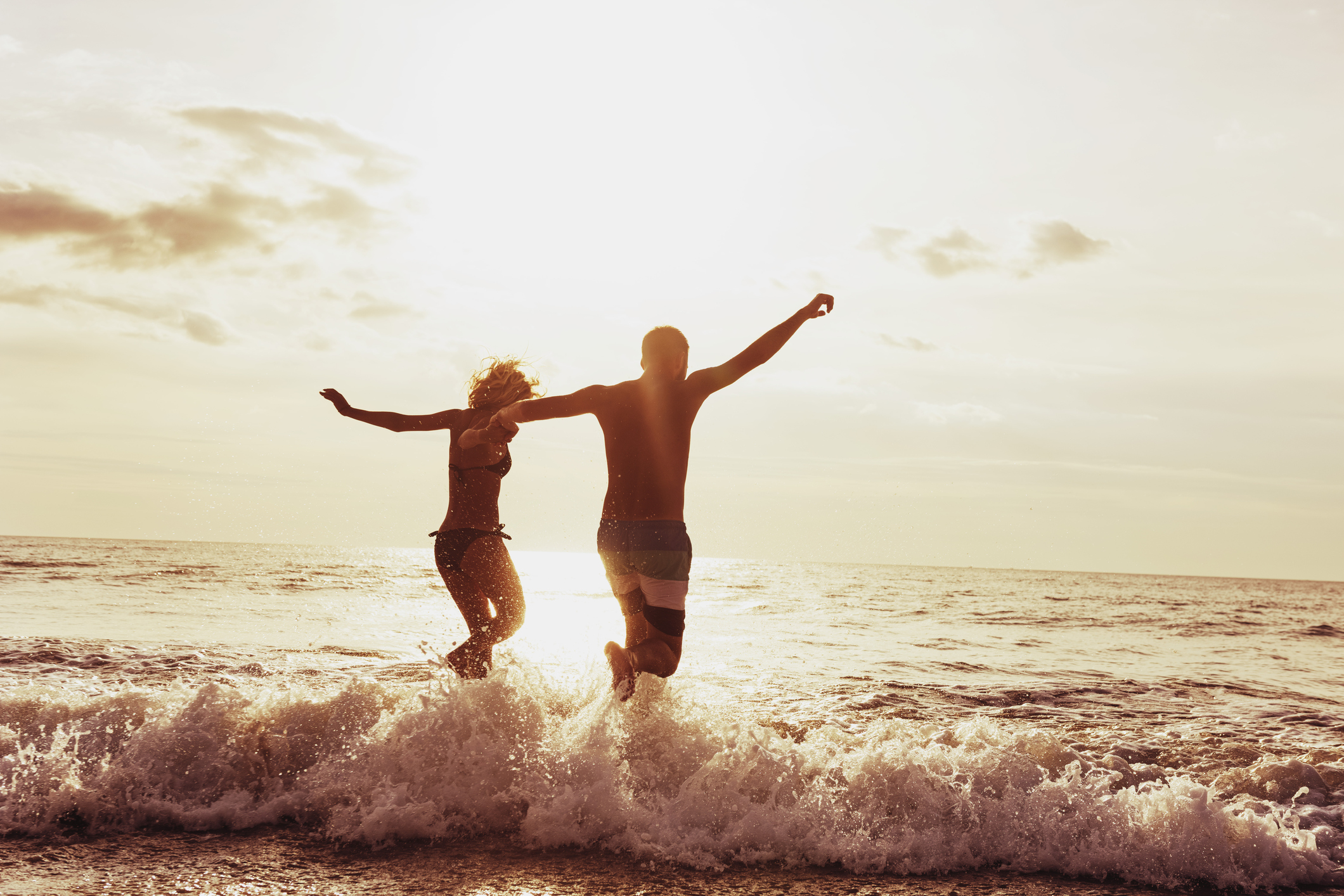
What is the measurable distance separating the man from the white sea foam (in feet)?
1.08

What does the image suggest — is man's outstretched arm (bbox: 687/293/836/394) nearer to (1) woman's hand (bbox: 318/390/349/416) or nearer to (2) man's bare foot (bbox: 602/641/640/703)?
(2) man's bare foot (bbox: 602/641/640/703)

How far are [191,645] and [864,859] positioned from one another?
815 centimetres

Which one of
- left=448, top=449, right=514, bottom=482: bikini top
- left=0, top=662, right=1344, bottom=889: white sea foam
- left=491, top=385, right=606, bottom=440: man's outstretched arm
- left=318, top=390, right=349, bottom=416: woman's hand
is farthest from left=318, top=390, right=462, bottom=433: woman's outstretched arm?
left=0, top=662, right=1344, bottom=889: white sea foam

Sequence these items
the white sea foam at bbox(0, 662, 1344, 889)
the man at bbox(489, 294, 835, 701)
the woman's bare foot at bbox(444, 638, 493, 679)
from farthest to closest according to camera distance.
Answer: the woman's bare foot at bbox(444, 638, 493, 679), the man at bbox(489, 294, 835, 701), the white sea foam at bbox(0, 662, 1344, 889)

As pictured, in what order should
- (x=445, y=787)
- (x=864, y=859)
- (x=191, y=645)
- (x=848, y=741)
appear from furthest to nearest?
(x=191, y=645), (x=848, y=741), (x=445, y=787), (x=864, y=859)

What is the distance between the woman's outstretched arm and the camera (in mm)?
5133

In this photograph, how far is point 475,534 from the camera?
511 cm

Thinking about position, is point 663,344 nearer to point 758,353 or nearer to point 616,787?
point 758,353

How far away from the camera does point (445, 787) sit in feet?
13.4

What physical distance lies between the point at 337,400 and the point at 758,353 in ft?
8.48

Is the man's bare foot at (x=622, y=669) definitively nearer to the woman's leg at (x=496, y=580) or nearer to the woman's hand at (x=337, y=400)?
the woman's leg at (x=496, y=580)

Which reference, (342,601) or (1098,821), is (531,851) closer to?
(1098,821)

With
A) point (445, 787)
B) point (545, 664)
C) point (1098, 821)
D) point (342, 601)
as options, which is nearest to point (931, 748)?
point (1098, 821)

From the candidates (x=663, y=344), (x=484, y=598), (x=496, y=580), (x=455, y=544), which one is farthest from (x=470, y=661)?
(x=663, y=344)
